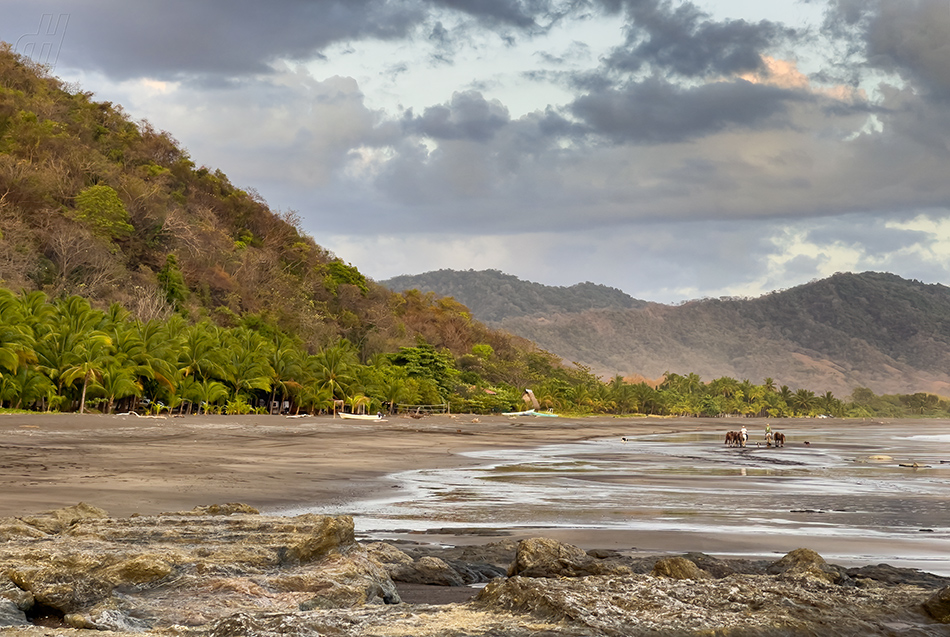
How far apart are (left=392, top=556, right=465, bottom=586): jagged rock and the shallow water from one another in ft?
10.0

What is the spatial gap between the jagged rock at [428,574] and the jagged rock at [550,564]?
0.60 meters

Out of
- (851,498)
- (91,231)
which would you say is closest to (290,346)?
(91,231)

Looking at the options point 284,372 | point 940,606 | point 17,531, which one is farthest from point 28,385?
point 940,606

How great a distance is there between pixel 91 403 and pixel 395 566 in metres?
35.1

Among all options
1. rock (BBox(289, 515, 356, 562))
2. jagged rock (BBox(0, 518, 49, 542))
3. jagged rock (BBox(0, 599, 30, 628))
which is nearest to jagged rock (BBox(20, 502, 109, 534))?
jagged rock (BBox(0, 518, 49, 542))

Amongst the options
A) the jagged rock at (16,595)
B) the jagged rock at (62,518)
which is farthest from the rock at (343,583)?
the jagged rock at (62,518)

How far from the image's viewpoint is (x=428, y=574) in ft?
20.8

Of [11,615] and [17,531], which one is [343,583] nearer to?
[11,615]

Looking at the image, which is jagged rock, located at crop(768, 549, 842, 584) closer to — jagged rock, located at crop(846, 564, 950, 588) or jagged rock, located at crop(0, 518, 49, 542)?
jagged rock, located at crop(846, 564, 950, 588)

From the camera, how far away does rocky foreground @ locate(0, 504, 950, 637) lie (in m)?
3.98

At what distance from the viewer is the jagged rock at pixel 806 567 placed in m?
5.70

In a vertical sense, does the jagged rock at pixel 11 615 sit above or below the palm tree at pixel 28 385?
below

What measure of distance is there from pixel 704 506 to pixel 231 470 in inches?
401

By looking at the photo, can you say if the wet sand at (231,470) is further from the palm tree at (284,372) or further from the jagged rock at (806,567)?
the palm tree at (284,372)
